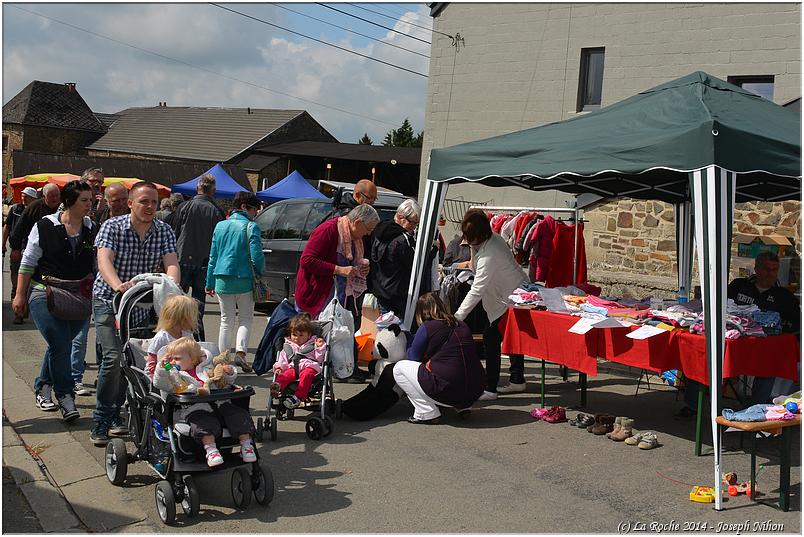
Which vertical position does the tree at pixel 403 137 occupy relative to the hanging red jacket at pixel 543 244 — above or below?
above

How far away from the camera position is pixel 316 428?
663 centimetres

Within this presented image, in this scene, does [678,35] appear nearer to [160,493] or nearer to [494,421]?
[494,421]

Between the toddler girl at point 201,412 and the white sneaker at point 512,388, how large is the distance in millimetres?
4069

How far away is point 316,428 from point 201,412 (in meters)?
1.70

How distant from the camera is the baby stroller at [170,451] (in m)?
4.91

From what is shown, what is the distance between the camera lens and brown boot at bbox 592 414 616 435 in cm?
706

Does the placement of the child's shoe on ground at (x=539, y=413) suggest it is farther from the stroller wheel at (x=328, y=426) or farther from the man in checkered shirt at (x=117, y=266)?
the man in checkered shirt at (x=117, y=266)

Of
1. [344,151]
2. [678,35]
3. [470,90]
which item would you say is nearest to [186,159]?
[344,151]

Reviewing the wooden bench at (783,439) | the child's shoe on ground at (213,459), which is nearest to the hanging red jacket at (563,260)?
the wooden bench at (783,439)

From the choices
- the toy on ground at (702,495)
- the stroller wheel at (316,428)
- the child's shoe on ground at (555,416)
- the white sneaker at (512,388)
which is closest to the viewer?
the toy on ground at (702,495)

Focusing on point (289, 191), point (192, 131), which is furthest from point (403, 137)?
point (289, 191)

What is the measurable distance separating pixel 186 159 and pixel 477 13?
3663 cm

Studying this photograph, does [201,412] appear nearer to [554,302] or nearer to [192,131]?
[554,302]

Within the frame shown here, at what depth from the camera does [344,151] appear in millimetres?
40094
